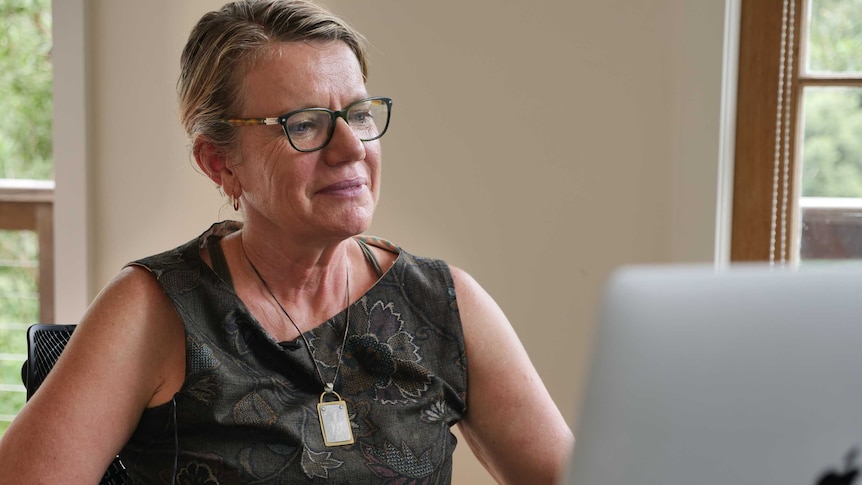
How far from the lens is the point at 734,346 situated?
1.73ft

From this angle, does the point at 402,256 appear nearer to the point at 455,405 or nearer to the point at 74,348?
the point at 455,405

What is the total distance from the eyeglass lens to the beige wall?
91 cm

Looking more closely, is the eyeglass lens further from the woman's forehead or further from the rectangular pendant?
the rectangular pendant

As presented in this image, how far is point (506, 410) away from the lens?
151cm

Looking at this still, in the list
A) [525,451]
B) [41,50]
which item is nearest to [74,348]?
[525,451]

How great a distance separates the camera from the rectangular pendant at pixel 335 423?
1390mm

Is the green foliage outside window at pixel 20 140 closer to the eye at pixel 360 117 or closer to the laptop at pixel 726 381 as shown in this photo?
the eye at pixel 360 117

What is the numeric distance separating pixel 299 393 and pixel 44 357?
1.32 ft

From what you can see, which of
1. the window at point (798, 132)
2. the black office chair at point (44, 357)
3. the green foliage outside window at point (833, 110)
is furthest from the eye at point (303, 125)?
the green foliage outside window at point (833, 110)

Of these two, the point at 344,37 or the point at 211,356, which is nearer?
the point at 211,356

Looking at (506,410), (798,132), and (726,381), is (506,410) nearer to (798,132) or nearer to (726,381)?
(726,381)

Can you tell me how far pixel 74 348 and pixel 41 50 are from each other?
194 cm

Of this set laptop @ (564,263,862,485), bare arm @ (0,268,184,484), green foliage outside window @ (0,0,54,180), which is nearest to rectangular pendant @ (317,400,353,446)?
bare arm @ (0,268,184,484)

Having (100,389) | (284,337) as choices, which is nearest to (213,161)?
(284,337)
